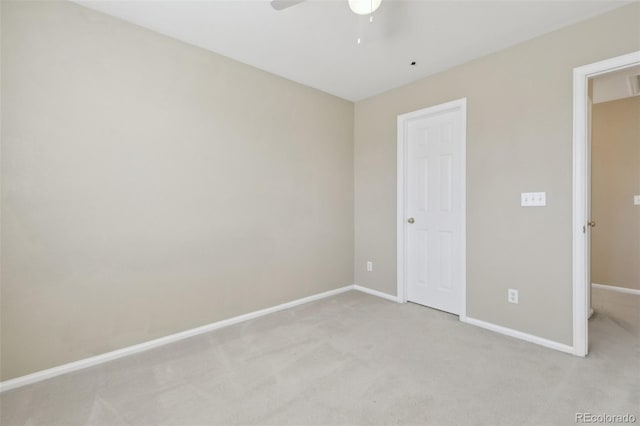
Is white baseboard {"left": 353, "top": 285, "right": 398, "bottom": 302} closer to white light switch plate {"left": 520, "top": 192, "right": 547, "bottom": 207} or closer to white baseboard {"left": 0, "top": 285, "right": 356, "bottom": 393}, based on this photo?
white baseboard {"left": 0, "top": 285, "right": 356, "bottom": 393}

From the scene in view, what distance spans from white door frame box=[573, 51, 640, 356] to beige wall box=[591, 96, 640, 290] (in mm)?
2284

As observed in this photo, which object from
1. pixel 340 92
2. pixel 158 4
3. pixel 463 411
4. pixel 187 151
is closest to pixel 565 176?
pixel 463 411

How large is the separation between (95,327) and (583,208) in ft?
11.9

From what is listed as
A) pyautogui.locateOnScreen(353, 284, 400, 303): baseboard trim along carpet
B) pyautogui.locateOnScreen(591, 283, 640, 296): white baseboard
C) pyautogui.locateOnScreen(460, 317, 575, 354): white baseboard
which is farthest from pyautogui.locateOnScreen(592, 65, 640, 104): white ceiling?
pyautogui.locateOnScreen(353, 284, 400, 303): baseboard trim along carpet

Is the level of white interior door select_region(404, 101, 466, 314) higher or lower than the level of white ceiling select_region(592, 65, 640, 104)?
lower

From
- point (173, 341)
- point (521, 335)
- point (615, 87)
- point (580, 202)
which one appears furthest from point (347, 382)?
point (615, 87)

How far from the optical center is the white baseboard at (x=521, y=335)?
2.25 metres

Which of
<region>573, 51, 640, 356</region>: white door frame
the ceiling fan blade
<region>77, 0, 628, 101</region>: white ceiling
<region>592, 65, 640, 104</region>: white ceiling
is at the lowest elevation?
<region>573, 51, 640, 356</region>: white door frame

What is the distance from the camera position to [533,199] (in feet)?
7.88

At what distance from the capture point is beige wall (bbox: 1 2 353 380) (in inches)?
73.0

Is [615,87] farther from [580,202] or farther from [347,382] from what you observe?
[347,382]

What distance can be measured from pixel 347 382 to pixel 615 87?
4.22 metres

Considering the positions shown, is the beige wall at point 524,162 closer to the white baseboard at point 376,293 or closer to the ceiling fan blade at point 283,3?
the white baseboard at point 376,293

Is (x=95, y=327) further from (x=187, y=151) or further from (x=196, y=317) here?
(x=187, y=151)
